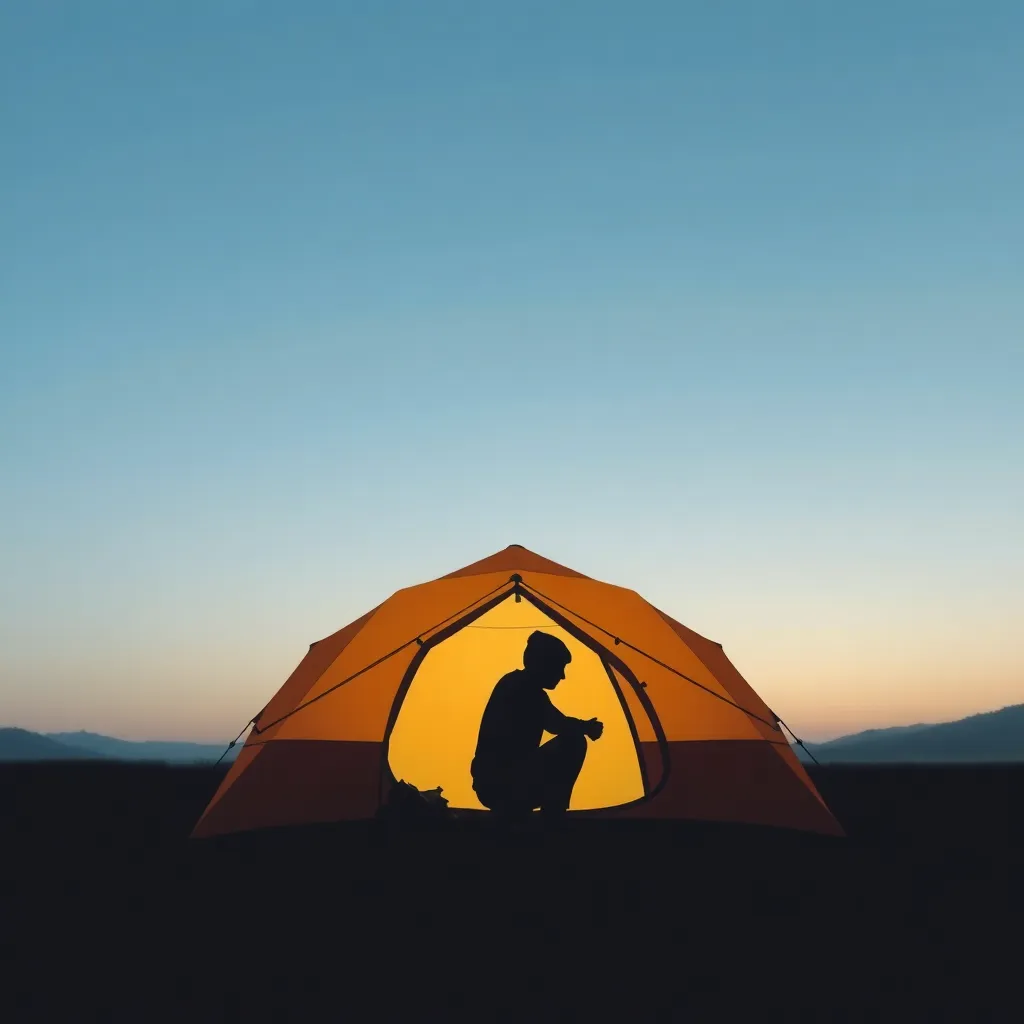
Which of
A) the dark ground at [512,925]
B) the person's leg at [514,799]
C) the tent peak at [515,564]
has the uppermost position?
the tent peak at [515,564]

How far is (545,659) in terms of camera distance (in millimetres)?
9094

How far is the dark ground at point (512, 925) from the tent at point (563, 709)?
1.19 ft

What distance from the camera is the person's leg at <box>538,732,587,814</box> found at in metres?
8.76

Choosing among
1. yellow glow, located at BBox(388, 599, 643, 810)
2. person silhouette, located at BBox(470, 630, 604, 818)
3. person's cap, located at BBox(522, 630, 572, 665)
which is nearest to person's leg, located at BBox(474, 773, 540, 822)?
person silhouette, located at BBox(470, 630, 604, 818)

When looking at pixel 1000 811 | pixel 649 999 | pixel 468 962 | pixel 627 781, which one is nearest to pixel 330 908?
pixel 468 962

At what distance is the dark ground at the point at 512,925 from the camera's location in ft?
14.6

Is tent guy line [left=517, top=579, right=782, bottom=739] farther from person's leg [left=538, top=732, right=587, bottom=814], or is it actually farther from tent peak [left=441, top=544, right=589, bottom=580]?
A: person's leg [left=538, top=732, right=587, bottom=814]

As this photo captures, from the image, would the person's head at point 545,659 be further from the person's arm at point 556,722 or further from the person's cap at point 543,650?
the person's arm at point 556,722

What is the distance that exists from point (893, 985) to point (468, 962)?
6.40 feet

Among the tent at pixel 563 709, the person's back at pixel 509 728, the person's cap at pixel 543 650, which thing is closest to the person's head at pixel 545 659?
the person's cap at pixel 543 650

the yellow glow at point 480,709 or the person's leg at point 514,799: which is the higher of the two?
the yellow glow at point 480,709

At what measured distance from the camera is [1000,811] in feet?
43.3

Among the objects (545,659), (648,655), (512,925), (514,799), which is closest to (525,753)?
(514,799)

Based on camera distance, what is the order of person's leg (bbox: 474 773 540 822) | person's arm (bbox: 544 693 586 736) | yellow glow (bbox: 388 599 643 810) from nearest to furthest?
person's leg (bbox: 474 773 540 822)
person's arm (bbox: 544 693 586 736)
yellow glow (bbox: 388 599 643 810)
